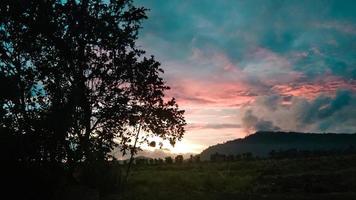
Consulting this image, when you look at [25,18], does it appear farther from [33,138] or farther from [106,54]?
[33,138]

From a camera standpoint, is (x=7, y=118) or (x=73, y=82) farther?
(x=73, y=82)

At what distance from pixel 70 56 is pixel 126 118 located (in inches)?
196

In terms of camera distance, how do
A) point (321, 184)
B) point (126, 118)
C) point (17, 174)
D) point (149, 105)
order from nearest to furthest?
1. point (17, 174)
2. point (126, 118)
3. point (149, 105)
4. point (321, 184)

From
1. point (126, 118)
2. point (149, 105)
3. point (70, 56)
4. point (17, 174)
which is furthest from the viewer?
point (149, 105)

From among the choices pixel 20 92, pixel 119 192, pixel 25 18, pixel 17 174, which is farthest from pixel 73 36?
pixel 119 192

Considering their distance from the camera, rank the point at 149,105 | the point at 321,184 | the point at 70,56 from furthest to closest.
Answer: the point at 321,184, the point at 149,105, the point at 70,56

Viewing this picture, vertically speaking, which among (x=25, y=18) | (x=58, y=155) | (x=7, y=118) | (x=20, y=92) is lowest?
(x=58, y=155)

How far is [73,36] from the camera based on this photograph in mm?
26047

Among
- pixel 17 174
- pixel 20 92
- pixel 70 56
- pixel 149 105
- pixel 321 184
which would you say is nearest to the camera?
pixel 17 174

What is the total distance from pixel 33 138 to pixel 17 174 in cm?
173

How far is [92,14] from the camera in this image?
27.3 meters

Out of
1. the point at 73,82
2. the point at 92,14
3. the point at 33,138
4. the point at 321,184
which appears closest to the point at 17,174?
the point at 33,138

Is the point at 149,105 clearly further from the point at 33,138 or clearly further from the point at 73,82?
the point at 33,138

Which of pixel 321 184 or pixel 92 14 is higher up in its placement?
pixel 92 14
